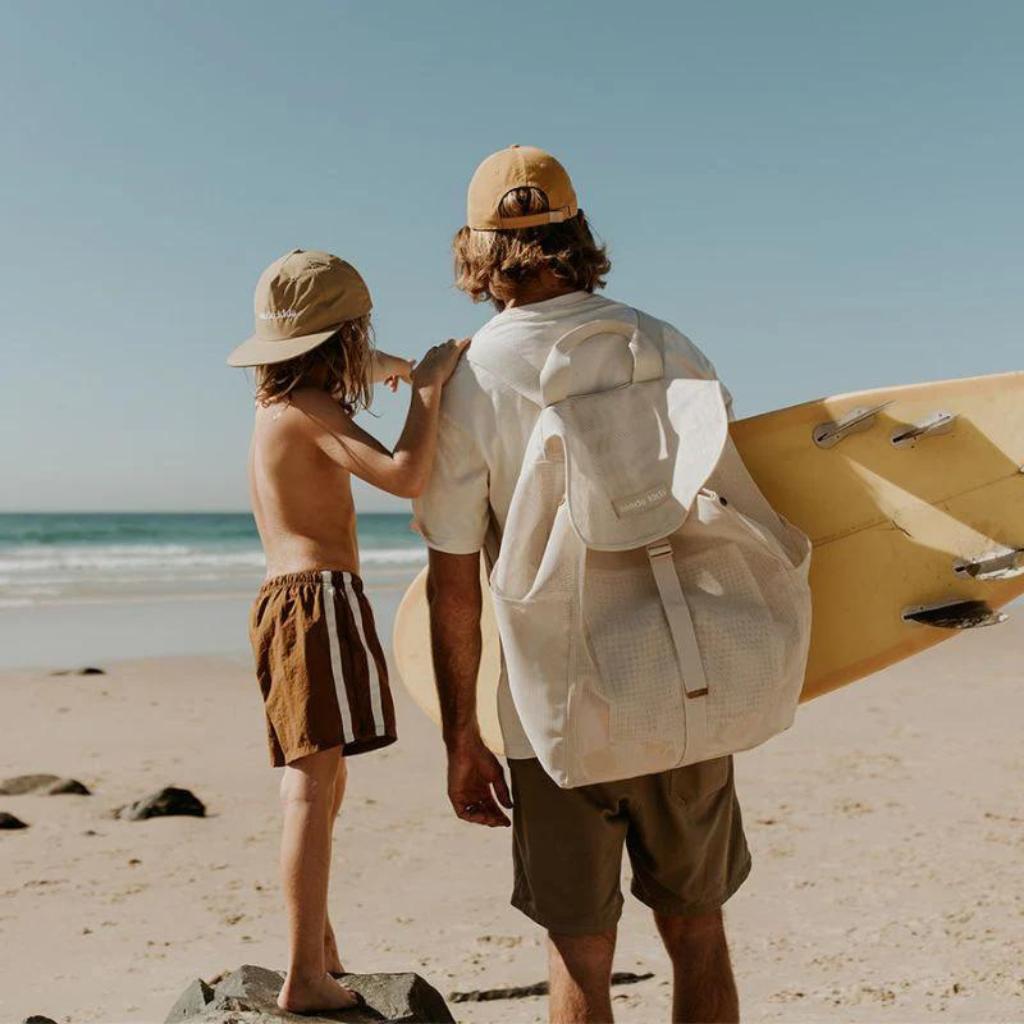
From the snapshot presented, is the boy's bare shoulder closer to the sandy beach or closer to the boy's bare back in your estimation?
the boy's bare back

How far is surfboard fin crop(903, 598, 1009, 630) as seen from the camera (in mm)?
2635

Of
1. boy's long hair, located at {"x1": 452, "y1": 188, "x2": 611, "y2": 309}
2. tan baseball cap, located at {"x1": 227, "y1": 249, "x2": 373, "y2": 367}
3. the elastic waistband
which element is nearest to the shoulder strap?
boy's long hair, located at {"x1": 452, "y1": 188, "x2": 611, "y2": 309}

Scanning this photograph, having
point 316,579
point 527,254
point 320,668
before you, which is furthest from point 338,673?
point 527,254

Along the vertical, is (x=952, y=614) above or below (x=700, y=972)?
above

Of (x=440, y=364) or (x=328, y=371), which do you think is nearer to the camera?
(x=440, y=364)

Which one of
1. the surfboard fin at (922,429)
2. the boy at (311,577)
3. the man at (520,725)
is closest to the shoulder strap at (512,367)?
the man at (520,725)

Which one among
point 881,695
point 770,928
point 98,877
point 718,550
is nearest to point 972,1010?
point 770,928

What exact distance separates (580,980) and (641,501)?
0.86 m

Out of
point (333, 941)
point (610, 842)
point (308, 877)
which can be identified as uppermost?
point (610, 842)

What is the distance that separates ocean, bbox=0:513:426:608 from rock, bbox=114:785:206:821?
11.3 m

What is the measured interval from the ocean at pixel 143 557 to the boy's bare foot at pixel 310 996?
14.3 meters

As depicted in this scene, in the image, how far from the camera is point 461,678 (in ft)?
7.24

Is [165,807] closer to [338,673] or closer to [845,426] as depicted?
[338,673]

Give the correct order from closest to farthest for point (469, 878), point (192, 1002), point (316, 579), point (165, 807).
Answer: point (316, 579), point (192, 1002), point (469, 878), point (165, 807)
